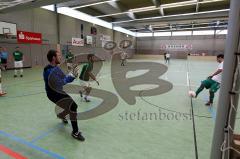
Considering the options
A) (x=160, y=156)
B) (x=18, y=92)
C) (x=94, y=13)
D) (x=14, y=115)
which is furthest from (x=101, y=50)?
(x=160, y=156)

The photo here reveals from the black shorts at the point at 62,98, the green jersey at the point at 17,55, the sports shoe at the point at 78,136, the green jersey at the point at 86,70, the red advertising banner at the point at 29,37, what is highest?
the red advertising banner at the point at 29,37

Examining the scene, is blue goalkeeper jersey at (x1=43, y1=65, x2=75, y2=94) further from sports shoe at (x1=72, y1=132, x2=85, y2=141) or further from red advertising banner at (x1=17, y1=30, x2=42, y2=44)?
red advertising banner at (x1=17, y1=30, x2=42, y2=44)

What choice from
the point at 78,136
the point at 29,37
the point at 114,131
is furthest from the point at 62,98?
the point at 29,37

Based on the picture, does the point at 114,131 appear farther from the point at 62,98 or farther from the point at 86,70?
the point at 86,70

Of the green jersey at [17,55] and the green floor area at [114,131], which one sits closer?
the green floor area at [114,131]

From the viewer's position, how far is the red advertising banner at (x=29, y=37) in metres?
15.6

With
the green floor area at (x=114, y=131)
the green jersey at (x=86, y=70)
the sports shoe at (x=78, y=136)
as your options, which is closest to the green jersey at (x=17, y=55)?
the green floor area at (x=114, y=131)

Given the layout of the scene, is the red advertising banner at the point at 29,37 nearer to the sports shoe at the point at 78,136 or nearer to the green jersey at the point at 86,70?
the green jersey at the point at 86,70

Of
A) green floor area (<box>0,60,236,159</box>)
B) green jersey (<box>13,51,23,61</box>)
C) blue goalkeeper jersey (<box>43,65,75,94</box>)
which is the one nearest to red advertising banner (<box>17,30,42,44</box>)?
green jersey (<box>13,51,23,61</box>)

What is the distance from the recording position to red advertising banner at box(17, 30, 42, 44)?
15.6m

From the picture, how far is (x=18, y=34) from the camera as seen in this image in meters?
15.4

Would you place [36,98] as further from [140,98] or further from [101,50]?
[101,50]

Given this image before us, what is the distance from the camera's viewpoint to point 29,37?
16.4 meters

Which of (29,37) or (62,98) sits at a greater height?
(29,37)
